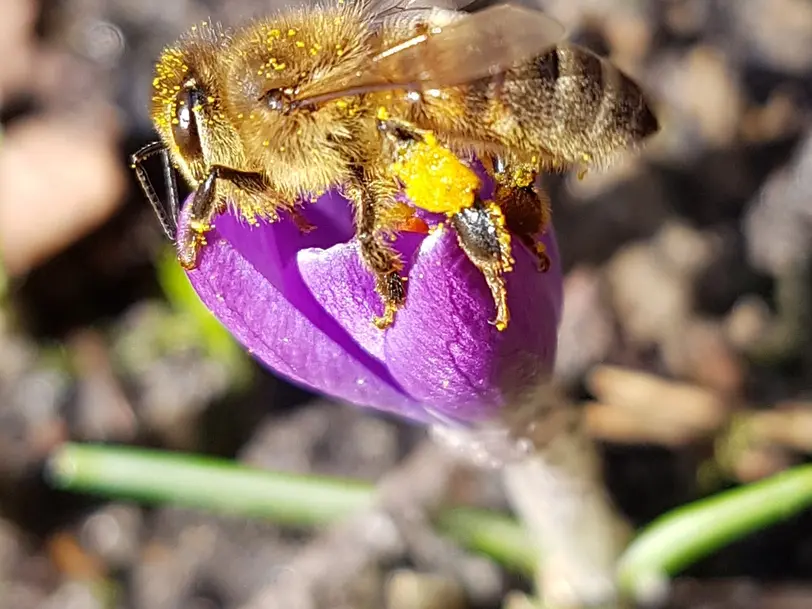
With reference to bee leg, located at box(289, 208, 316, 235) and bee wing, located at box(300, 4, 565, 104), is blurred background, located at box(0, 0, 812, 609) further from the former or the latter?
bee wing, located at box(300, 4, 565, 104)

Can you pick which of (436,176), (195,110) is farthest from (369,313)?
(195,110)

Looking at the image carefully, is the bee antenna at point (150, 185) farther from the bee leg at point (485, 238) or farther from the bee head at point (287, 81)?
the bee leg at point (485, 238)

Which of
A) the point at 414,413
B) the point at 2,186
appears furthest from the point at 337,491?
the point at 2,186

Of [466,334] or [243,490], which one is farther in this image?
[243,490]

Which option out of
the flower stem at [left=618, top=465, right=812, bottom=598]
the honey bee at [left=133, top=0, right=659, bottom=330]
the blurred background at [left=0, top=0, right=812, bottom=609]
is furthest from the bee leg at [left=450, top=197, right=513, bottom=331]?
the blurred background at [left=0, top=0, right=812, bottom=609]

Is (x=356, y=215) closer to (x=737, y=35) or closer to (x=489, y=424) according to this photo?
(x=489, y=424)

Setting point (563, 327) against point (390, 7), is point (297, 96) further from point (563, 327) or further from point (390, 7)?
point (563, 327)

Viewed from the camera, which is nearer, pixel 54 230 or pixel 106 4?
pixel 54 230
